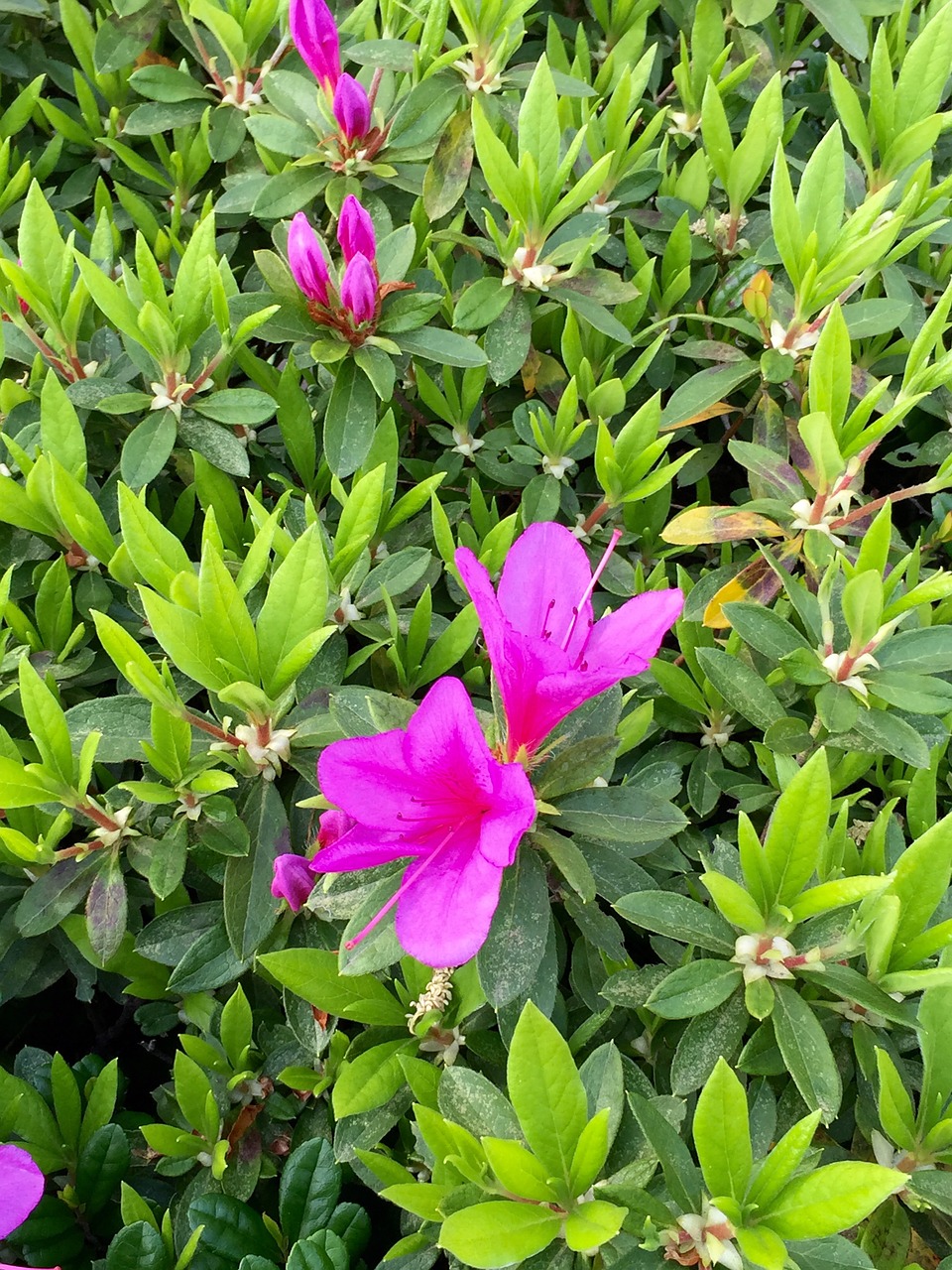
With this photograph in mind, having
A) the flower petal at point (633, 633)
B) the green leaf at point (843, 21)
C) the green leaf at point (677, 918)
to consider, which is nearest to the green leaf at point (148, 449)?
the flower petal at point (633, 633)

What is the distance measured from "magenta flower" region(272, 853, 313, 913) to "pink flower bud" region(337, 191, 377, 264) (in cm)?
72

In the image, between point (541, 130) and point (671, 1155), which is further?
point (541, 130)

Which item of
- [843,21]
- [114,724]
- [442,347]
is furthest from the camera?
[843,21]

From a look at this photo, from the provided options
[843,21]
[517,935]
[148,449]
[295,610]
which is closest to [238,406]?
[148,449]

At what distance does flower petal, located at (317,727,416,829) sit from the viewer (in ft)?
2.64

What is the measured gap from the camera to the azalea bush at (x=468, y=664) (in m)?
0.89

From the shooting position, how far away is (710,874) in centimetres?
88

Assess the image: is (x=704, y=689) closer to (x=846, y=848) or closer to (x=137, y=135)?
(x=846, y=848)

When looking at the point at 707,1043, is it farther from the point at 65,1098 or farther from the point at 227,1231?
the point at 65,1098

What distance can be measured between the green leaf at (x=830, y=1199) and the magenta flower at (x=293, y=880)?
501mm

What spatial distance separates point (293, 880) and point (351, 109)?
3.43 ft

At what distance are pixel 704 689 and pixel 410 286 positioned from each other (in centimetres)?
66

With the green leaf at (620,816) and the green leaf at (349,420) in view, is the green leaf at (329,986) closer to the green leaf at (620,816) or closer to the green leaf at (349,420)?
the green leaf at (620,816)

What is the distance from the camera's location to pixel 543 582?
95 centimetres
